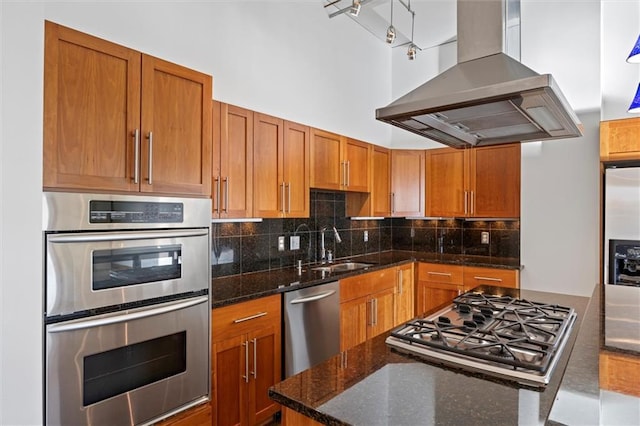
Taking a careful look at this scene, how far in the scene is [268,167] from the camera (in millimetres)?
2854

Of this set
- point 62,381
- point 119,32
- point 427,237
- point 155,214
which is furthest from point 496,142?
point 427,237

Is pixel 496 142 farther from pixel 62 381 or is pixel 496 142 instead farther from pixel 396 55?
pixel 396 55

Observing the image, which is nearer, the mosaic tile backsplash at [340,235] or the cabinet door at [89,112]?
the cabinet door at [89,112]

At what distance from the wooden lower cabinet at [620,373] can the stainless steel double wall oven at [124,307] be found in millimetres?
1710

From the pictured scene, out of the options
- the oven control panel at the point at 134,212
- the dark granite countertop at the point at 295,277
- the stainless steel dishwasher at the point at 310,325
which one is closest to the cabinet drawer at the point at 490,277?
the dark granite countertop at the point at 295,277

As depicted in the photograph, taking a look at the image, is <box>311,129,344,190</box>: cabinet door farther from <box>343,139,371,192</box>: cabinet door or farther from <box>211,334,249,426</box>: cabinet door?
<box>211,334,249,426</box>: cabinet door

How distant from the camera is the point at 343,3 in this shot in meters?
3.49

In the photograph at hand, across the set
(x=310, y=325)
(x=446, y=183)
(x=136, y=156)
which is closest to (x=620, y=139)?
(x=446, y=183)

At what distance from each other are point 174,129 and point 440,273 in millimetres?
3013

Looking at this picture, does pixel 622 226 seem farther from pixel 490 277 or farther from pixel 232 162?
pixel 232 162

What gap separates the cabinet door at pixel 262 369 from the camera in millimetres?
2357

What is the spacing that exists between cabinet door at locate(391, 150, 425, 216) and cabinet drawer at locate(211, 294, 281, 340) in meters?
2.27

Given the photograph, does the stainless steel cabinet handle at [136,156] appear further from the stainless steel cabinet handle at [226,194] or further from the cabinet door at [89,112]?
the stainless steel cabinet handle at [226,194]

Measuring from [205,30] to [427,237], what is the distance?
330 cm
